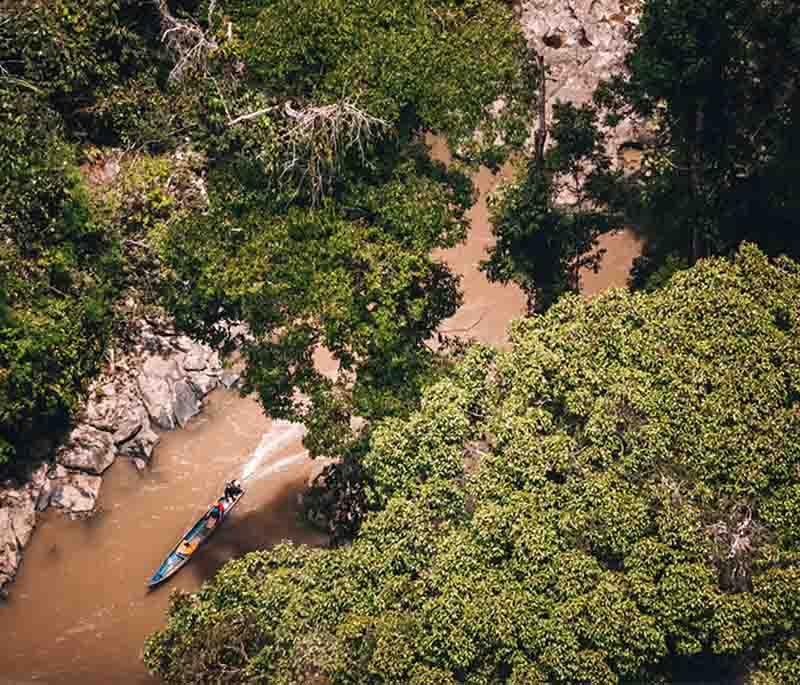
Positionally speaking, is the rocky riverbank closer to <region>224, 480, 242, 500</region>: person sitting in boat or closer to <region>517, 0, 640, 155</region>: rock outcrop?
<region>224, 480, 242, 500</region>: person sitting in boat

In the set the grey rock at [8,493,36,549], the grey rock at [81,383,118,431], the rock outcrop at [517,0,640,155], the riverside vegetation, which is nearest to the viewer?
the riverside vegetation

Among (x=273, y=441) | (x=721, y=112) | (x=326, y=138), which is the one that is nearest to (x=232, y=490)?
(x=273, y=441)

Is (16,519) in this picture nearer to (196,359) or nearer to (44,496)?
(44,496)

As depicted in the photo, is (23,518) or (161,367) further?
(161,367)

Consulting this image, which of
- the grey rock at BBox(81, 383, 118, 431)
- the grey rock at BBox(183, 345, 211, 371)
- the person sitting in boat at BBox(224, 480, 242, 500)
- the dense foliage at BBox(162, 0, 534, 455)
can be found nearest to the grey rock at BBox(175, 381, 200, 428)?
the grey rock at BBox(183, 345, 211, 371)

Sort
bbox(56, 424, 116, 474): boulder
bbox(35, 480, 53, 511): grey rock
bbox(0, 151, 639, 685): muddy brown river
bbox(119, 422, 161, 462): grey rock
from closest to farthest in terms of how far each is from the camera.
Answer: bbox(0, 151, 639, 685): muddy brown river, bbox(35, 480, 53, 511): grey rock, bbox(56, 424, 116, 474): boulder, bbox(119, 422, 161, 462): grey rock

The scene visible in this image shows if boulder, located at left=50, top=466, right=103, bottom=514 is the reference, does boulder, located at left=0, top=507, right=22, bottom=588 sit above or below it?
below

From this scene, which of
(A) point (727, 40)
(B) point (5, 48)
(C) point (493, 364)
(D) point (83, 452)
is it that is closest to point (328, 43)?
(C) point (493, 364)

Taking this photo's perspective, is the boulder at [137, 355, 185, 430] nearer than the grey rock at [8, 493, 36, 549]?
No
